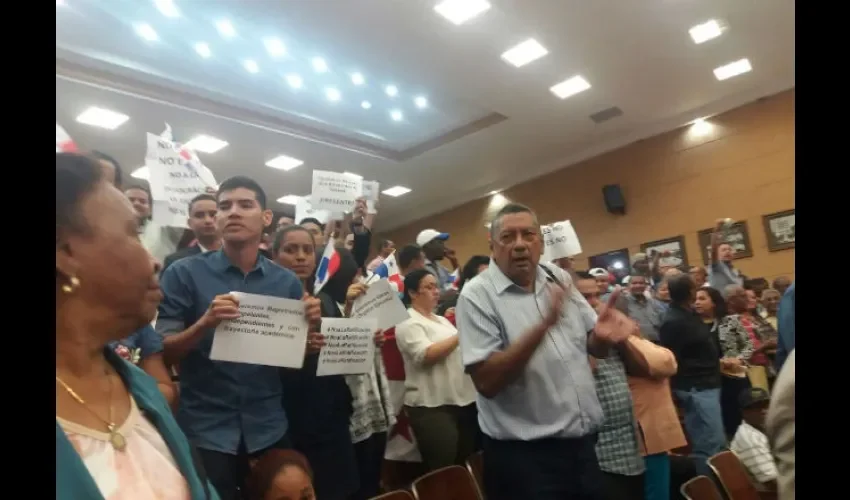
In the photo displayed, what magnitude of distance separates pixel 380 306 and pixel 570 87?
3.65m

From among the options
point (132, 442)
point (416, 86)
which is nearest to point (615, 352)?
point (132, 442)

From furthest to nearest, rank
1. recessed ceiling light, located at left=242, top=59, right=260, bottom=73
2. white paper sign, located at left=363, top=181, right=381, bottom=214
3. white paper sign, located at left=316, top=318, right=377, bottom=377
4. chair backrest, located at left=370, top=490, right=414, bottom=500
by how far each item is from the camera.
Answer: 1. recessed ceiling light, located at left=242, top=59, right=260, bottom=73
2. white paper sign, located at left=363, top=181, right=381, bottom=214
3. white paper sign, located at left=316, top=318, right=377, bottom=377
4. chair backrest, located at left=370, top=490, right=414, bottom=500

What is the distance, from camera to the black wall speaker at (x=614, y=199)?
6.29 meters

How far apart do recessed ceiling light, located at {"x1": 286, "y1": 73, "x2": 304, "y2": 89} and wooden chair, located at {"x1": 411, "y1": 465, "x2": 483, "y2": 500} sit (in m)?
3.02

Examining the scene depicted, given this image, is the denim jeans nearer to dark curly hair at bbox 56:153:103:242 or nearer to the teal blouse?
the teal blouse

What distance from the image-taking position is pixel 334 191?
2369mm

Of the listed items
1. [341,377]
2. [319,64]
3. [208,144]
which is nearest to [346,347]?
[341,377]

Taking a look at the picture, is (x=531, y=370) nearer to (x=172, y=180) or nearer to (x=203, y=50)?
(x=172, y=180)

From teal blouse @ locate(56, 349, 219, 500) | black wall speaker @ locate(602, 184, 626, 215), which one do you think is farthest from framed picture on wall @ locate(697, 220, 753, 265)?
teal blouse @ locate(56, 349, 219, 500)

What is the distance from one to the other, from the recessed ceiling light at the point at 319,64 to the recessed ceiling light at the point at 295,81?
0.13m

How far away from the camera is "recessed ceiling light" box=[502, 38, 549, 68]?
13.5 ft

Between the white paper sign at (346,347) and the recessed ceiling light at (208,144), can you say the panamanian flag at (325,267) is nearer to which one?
the white paper sign at (346,347)

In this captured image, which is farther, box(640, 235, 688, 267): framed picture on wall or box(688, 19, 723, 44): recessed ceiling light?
box(640, 235, 688, 267): framed picture on wall
